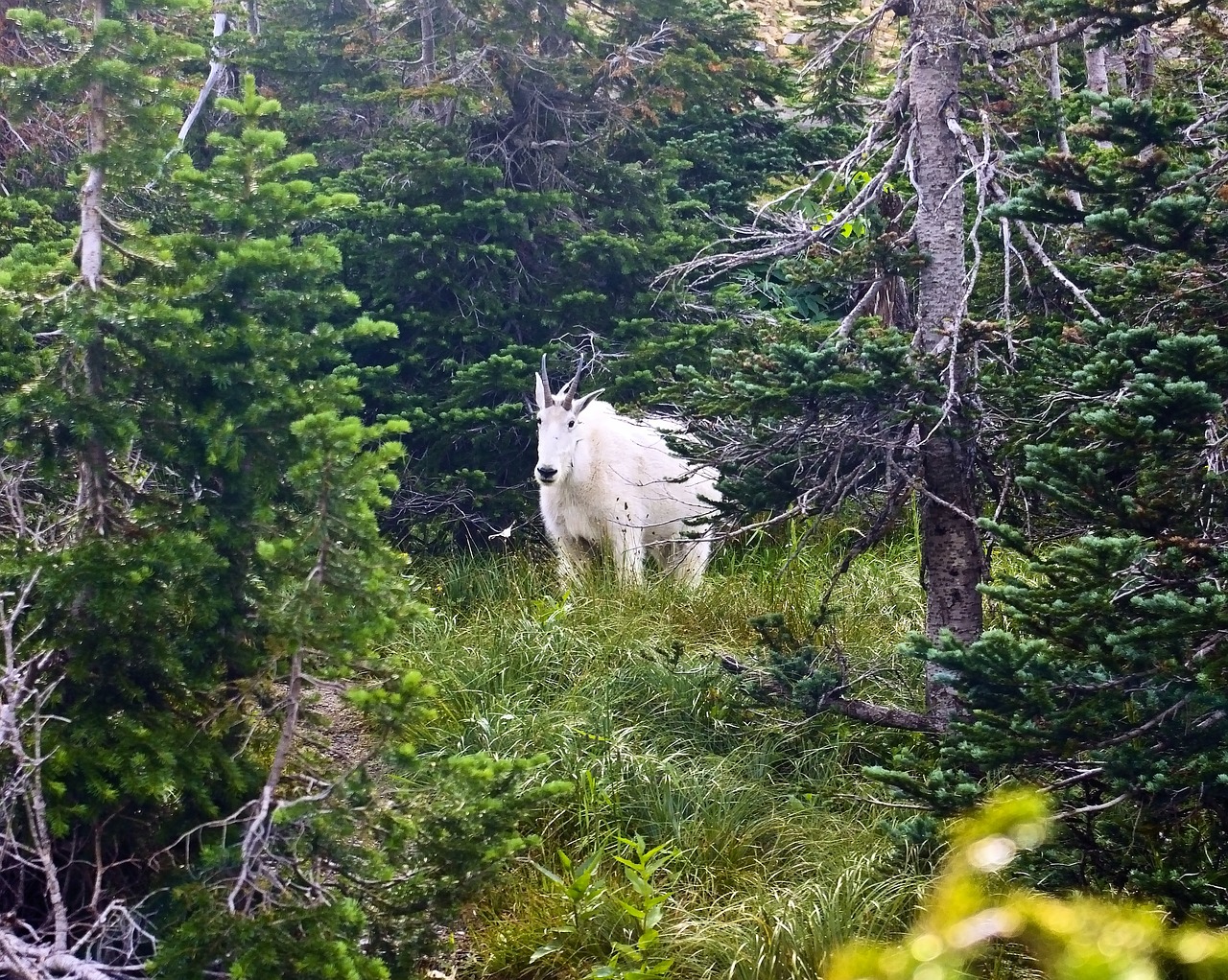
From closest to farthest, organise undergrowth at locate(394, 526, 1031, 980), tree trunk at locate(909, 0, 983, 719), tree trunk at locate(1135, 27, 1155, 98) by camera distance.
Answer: undergrowth at locate(394, 526, 1031, 980)
tree trunk at locate(909, 0, 983, 719)
tree trunk at locate(1135, 27, 1155, 98)

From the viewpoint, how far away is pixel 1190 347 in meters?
3.52

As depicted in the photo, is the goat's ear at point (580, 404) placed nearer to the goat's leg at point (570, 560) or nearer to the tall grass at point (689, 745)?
the goat's leg at point (570, 560)

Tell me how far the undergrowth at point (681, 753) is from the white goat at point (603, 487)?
0.32 metres

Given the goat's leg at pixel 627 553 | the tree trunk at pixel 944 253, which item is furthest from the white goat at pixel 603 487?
the tree trunk at pixel 944 253

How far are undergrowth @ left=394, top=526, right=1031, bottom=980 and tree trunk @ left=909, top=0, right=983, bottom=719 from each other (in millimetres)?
438

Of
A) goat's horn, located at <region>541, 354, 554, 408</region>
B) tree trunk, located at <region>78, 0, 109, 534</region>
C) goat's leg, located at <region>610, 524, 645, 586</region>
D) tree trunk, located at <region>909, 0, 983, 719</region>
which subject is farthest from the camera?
goat's horn, located at <region>541, 354, 554, 408</region>

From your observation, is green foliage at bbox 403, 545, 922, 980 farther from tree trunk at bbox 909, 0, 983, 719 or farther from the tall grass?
tree trunk at bbox 909, 0, 983, 719

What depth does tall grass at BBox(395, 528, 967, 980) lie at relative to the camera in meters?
4.62

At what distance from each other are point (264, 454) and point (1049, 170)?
2.90 metres

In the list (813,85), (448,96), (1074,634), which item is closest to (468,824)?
(1074,634)

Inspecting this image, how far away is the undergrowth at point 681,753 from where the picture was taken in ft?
15.1

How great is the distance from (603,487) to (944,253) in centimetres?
399

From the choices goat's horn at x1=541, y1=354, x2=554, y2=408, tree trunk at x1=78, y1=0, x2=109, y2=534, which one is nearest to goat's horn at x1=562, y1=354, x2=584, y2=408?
goat's horn at x1=541, y1=354, x2=554, y2=408

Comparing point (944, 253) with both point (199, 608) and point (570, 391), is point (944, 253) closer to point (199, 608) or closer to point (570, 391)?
point (199, 608)
